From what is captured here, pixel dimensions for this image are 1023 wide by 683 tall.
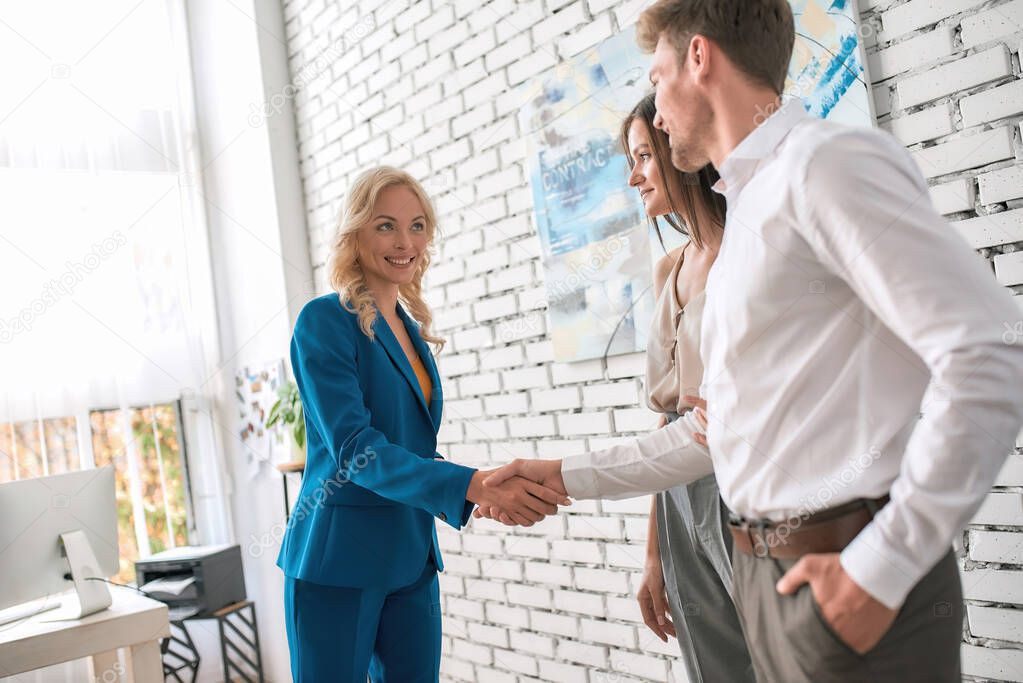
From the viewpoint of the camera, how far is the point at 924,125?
176 centimetres

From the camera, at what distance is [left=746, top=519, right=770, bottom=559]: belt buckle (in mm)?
1012

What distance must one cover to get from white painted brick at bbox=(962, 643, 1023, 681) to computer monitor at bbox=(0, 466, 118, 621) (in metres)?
2.36

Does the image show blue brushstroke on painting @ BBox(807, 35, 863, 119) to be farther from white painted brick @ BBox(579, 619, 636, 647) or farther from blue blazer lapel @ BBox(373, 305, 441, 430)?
white painted brick @ BBox(579, 619, 636, 647)

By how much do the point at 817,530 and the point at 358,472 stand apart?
1.08m

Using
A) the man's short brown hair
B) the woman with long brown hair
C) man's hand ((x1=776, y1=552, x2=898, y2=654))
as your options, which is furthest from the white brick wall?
man's hand ((x1=776, y1=552, x2=898, y2=654))

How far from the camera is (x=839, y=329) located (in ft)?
3.17

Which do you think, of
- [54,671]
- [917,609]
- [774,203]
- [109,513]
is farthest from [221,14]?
[917,609]

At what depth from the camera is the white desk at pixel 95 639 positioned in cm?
238

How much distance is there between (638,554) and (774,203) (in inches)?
68.9

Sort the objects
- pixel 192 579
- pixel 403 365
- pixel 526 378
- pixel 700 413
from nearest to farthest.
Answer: pixel 700 413 → pixel 403 365 → pixel 526 378 → pixel 192 579

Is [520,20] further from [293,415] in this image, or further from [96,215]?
[96,215]

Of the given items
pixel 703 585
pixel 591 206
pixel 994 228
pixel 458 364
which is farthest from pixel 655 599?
pixel 458 364

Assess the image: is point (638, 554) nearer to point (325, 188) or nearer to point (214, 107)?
point (325, 188)

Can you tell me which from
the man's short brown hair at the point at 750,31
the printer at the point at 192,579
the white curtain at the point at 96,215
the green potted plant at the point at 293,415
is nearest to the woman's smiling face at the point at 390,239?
the man's short brown hair at the point at 750,31
